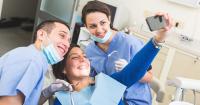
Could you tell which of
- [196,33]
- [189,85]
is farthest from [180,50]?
[189,85]

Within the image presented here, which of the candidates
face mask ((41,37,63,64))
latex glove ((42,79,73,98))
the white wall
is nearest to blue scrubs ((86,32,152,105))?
latex glove ((42,79,73,98))

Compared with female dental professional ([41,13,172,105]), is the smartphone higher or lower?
higher

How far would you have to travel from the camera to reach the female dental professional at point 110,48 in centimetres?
174

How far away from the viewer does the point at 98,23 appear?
1.72 meters

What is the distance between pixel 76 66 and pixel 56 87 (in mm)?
201

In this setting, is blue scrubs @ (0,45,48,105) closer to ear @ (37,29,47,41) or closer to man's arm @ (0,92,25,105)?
man's arm @ (0,92,25,105)

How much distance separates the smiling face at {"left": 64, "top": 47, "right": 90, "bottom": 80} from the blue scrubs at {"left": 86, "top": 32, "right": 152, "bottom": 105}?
185 mm

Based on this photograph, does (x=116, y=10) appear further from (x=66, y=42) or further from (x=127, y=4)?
(x=66, y=42)

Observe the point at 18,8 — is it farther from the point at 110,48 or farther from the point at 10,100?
the point at 10,100

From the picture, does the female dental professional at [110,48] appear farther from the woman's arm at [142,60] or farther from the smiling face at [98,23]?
the woman's arm at [142,60]

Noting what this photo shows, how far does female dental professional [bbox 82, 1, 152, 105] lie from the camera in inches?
68.3

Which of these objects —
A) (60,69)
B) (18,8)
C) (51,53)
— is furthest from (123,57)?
(18,8)

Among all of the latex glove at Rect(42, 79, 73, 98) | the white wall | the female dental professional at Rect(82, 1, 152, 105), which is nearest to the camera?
the latex glove at Rect(42, 79, 73, 98)

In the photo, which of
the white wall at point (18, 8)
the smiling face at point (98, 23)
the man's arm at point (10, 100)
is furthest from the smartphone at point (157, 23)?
the white wall at point (18, 8)
